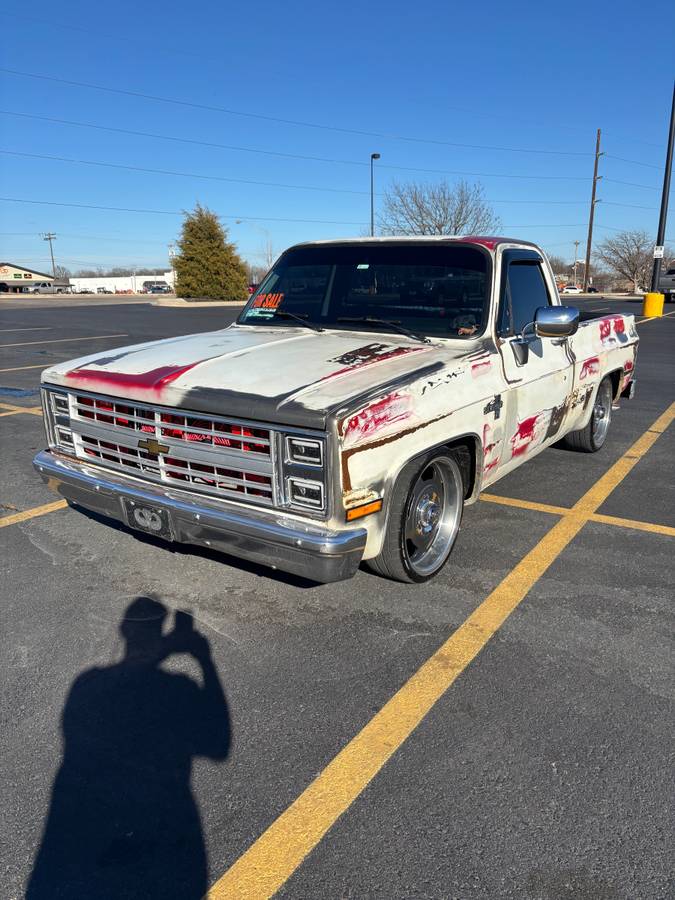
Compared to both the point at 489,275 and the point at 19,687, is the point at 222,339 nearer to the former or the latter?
the point at 489,275

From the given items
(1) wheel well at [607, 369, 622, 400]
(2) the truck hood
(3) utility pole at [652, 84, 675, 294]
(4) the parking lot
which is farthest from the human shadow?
(3) utility pole at [652, 84, 675, 294]

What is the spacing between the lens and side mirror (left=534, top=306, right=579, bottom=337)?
13.4 ft

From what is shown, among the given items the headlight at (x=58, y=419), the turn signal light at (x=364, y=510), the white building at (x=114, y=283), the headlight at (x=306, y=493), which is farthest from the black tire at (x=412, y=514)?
the white building at (x=114, y=283)

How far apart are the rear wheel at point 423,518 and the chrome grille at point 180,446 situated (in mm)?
643

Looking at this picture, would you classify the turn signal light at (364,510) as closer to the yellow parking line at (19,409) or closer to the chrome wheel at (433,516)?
the chrome wheel at (433,516)

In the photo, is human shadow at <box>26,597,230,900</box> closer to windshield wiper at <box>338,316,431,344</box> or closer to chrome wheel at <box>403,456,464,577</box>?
chrome wheel at <box>403,456,464,577</box>

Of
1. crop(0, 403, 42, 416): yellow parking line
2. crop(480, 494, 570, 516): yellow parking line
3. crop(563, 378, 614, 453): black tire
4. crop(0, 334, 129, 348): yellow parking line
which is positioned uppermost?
crop(563, 378, 614, 453): black tire

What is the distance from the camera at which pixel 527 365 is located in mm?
4332

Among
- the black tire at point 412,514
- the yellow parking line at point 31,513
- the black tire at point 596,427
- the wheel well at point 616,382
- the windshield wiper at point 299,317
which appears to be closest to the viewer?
the black tire at point 412,514

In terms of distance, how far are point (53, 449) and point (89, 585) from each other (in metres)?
0.85

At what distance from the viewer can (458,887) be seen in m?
1.96

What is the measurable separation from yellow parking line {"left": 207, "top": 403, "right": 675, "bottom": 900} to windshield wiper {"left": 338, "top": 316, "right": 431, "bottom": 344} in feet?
4.79

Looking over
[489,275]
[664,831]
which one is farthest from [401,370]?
[664,831]

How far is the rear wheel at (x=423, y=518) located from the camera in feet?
10.7
